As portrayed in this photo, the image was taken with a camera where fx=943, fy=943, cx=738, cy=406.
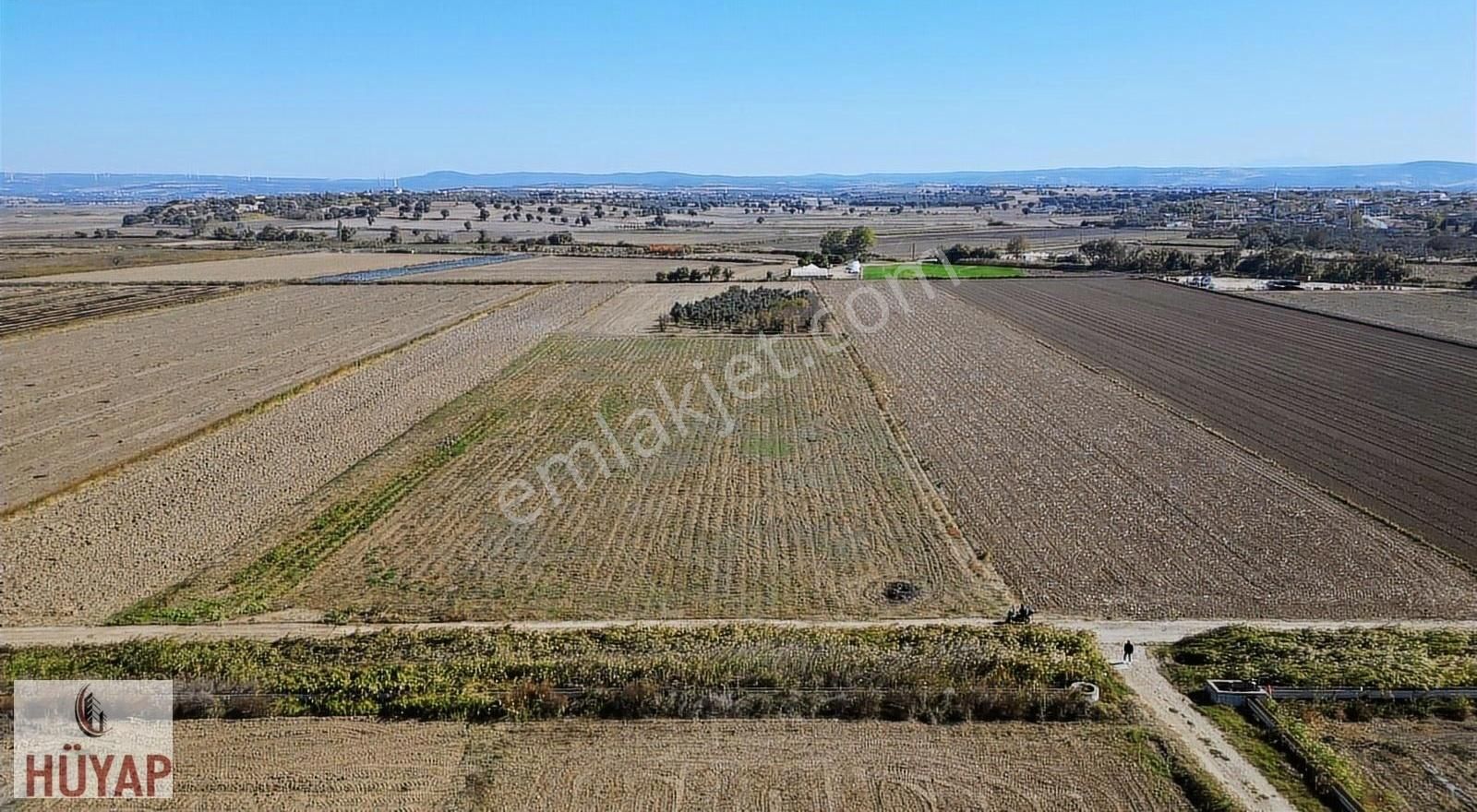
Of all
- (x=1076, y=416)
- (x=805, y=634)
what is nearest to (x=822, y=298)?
(x=1076, y=416)

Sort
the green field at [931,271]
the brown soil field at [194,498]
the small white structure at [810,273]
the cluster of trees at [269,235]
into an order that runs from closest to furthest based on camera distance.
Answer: the brown soil field at [194,498]
the green field at [931,271]
the small white structure at [810,273]
the cluster of trees at [269,235]

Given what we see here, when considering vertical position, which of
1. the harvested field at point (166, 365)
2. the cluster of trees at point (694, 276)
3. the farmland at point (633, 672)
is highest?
the cluster of trees at point (694, 276)

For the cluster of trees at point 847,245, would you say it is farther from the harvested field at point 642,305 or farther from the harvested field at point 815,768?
the harvested field at point 815,768

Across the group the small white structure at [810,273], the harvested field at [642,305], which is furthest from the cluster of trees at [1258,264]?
the harvested field at [642,305]

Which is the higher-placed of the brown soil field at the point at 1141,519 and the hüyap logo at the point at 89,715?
the brown soil field at the point at 1141,519

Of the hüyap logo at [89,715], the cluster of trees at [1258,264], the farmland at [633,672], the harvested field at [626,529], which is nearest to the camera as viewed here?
the hüyap logo at [89,715]

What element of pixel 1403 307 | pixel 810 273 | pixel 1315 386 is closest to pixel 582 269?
pixel 810 273

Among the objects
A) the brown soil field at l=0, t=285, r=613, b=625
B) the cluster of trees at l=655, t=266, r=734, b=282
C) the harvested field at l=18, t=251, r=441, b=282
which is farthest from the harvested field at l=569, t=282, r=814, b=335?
the harvested field at l=18, t=251, r=441, b=282

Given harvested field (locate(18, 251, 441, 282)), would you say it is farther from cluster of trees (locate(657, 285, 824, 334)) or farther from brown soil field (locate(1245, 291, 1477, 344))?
brown soil field (locate(1245, 291, 1477, 344))
